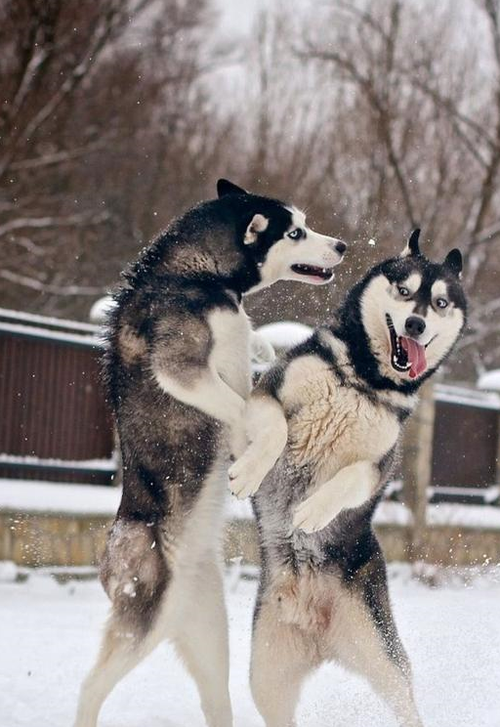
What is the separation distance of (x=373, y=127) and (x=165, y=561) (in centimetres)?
1159

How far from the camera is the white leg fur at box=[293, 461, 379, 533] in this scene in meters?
3.80

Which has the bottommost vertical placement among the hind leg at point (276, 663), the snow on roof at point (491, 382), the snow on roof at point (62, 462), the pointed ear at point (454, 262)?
the snow on roof at point (62, 462)

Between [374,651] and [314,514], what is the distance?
2.11 ft

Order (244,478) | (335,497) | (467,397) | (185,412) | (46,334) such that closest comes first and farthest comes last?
(244,478)
(335,497)
(185,412)
(46,334)
(467,397)

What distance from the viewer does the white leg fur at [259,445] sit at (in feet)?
12.3

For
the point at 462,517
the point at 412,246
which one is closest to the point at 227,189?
the point at 412,246

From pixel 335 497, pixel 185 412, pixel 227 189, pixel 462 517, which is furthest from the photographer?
pixel 462 517

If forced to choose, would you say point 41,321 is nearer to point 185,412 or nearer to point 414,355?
point 185,412

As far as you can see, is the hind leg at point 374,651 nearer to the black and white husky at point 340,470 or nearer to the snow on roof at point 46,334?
the black and white husky at point 340,470

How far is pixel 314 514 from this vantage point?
3799 mm

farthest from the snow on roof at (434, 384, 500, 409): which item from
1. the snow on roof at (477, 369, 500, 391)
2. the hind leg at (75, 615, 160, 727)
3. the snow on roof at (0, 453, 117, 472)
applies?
the hind leg at (75, 615, 160, 727)

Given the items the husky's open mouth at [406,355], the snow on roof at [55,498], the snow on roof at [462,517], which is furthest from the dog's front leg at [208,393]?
the snow on roof at [462,517]

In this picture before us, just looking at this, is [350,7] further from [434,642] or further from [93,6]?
[434,642]

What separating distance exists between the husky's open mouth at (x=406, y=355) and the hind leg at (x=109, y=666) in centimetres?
123
